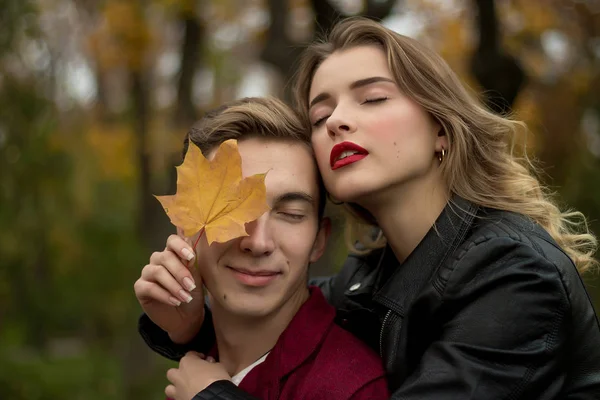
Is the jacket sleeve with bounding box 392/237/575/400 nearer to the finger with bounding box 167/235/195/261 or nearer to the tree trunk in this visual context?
the finger with bounding box 167/235/195/261

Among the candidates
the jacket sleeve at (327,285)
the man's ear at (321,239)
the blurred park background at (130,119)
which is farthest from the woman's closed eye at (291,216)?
the blurred park background at (130,119)

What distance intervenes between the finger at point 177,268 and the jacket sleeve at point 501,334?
0.69 m

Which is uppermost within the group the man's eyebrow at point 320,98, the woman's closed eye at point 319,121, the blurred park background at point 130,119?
the man's eyebrow at point 320,98

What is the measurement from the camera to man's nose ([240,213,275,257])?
2.28 meters

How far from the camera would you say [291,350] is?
2371 millimetres

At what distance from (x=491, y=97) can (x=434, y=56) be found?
149cm

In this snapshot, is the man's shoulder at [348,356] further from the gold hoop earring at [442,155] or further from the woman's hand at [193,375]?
the gold hoop earring at [442,155]

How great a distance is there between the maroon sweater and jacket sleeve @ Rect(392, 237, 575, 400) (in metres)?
0.14

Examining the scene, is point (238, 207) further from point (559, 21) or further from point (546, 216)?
point (559, 21)

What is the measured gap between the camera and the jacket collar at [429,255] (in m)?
2.48

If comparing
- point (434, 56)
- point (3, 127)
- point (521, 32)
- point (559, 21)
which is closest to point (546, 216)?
point (434, 56)

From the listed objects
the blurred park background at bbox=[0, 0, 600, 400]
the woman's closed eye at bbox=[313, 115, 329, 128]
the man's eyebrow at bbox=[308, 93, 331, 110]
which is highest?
the man's eyebrow at bbox=[308, 93, 331, 110]

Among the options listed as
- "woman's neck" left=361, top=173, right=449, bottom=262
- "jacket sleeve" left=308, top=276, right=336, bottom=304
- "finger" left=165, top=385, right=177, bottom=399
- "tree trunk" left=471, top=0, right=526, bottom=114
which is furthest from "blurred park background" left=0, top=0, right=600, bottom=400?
"finger" left=165, top=385, right=177, bottom=399

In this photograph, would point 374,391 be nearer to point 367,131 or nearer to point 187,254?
point 187,254
